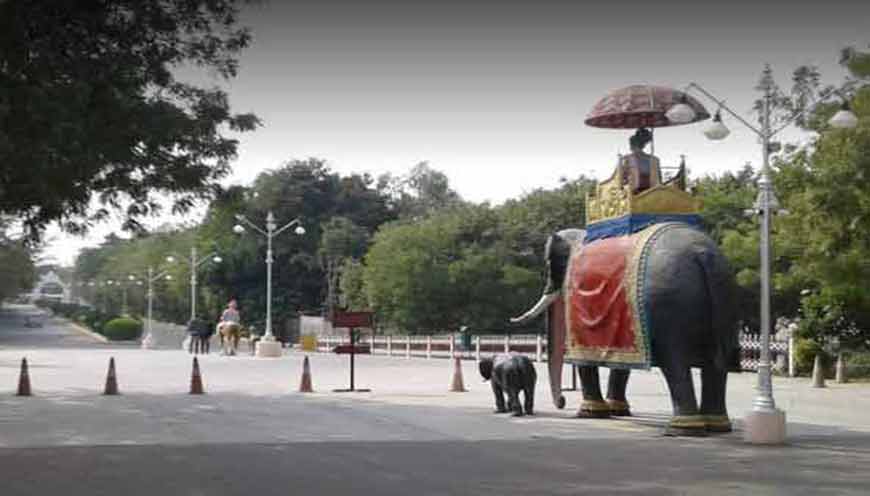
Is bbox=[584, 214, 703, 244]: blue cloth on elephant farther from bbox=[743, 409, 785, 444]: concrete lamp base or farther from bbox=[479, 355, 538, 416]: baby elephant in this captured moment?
bbox=[743, 409, 785, 444]: concrete lamp base

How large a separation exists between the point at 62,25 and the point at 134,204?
21.1 ft

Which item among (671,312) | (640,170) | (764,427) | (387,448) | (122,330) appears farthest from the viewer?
(122,330)

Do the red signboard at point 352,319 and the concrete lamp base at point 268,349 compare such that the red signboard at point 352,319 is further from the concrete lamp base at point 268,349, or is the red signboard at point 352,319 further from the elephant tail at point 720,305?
the concrete lamp base at point 268,349

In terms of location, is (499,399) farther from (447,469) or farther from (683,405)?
(447,469)

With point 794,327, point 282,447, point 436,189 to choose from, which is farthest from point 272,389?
point 436,189

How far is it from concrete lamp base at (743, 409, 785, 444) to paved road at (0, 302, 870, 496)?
0.91 ft

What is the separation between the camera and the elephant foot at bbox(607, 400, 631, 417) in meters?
19.0

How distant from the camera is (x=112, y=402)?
21562mm

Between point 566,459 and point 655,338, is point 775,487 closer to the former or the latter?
point 566,459

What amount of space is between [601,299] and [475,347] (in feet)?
94.5

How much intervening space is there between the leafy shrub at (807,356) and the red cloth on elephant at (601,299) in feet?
50.6

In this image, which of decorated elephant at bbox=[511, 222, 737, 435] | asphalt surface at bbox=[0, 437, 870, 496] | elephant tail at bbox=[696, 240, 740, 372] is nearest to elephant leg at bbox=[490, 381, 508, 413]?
decorated elephant at bbox=[511, 222, 737, 435]

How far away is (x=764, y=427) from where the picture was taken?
49.0 feet

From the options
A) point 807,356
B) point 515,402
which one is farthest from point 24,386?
point 807,356
